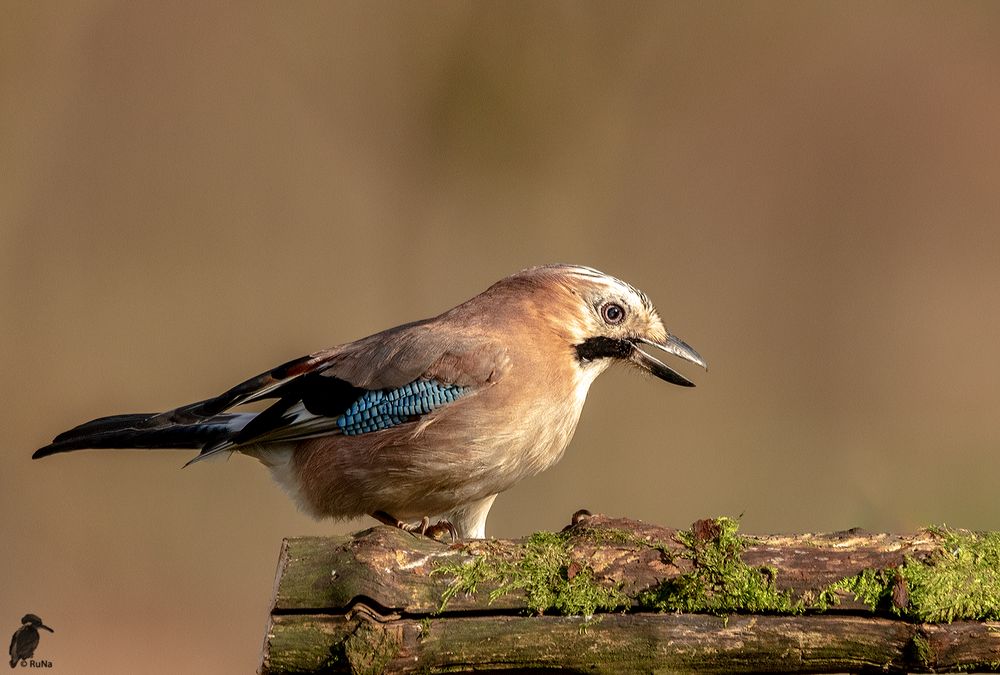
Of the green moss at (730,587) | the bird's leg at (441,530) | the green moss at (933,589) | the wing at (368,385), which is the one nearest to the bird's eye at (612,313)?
the wing at (368,385)

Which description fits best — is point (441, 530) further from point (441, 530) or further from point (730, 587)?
point (730, 587)

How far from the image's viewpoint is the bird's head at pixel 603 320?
5.19 meters

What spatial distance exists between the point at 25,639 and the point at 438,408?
408 centimetres

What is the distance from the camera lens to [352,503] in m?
5.06

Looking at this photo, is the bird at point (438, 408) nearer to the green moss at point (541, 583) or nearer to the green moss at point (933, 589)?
the green moss at point (541, 583)

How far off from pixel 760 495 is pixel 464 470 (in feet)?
14.3

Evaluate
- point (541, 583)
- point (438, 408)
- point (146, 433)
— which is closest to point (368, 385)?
point (438, 408)

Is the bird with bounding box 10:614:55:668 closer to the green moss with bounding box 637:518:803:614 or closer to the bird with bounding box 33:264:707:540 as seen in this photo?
the bird with bounding box 33:264:707:540

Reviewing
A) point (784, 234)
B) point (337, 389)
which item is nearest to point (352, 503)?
point (337, 389)

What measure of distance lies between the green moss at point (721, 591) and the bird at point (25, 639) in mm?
4664

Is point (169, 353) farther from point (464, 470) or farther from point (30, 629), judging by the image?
point (464, 470)

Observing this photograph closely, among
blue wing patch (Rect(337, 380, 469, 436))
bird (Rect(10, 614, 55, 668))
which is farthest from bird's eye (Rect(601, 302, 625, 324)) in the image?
bird (Rect(10, 614, 55, 668))

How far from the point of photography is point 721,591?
3596 mm

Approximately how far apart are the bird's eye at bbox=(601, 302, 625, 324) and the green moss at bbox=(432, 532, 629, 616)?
1675 millimetres
